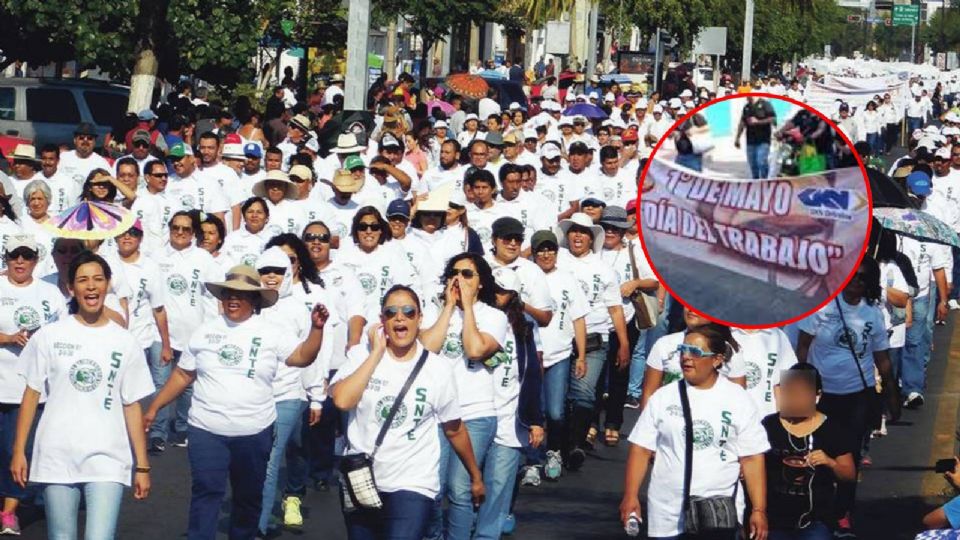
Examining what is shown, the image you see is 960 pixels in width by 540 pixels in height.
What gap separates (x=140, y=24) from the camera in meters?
27.9

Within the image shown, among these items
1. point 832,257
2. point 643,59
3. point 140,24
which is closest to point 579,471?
point 832,257

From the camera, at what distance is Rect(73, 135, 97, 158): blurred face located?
16.8 m

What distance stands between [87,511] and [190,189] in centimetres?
776

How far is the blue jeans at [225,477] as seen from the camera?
9.49 m

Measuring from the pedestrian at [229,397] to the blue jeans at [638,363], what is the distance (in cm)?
550

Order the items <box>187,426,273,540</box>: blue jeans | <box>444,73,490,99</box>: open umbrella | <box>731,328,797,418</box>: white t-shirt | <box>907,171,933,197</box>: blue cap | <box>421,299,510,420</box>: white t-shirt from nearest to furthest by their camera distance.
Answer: <box>187,426,273,540</box>: blue jeans, <box>421,299,510,420</box>: white t-shirt, <box>731,328,797,418</box>: white t-shirt, <box>907,171,933,197</box>: blue cap, <box>444,73,490,99</box>: open umbrella

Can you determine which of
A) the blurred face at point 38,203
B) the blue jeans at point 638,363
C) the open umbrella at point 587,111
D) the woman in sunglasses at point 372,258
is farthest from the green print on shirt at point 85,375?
the open umbrella at point 587,111

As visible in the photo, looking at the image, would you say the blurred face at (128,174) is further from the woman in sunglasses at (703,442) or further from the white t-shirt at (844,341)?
the woman in sunglasses at (703,442)

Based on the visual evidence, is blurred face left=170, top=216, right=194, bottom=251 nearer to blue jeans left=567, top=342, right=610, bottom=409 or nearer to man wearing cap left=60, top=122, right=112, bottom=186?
blue jeans left=567, top=342, right=610, bottom=409

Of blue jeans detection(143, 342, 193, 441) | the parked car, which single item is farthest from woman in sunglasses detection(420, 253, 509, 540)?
the parked car

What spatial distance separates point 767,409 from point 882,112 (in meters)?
37.9

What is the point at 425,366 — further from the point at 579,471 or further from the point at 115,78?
the point at 115,78

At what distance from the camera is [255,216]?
43.1 feet

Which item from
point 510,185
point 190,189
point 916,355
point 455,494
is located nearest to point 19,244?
point 455,494
